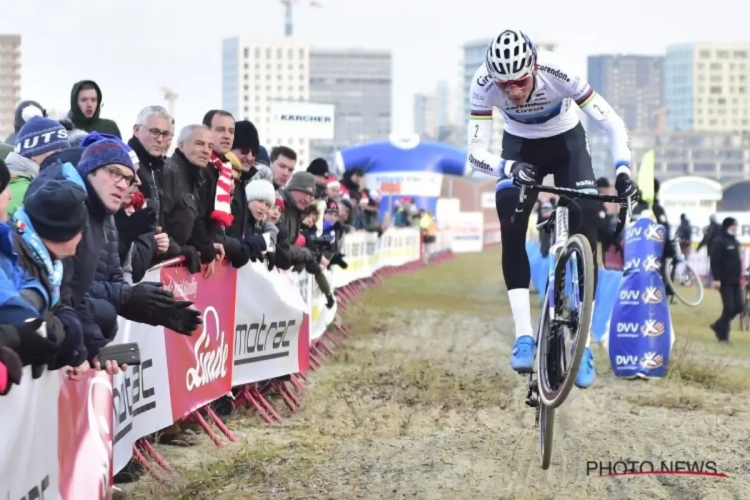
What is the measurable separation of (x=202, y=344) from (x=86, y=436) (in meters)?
3.05

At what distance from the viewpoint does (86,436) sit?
532 cm

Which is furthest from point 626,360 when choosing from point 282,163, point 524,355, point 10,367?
point 10,367

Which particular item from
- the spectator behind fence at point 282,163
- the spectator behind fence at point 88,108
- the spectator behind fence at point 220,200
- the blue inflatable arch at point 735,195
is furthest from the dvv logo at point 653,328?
the blue inflatable arch at point 735,195

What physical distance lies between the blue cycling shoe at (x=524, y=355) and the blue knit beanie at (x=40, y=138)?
288 centimetres

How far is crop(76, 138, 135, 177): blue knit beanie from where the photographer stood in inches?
225

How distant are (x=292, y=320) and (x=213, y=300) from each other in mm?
2195

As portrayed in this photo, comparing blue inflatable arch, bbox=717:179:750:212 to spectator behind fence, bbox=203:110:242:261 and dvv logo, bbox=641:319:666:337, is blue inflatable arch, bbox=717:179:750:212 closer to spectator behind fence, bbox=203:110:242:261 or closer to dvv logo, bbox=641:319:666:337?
dvv logo, bbox=641:319:666:337

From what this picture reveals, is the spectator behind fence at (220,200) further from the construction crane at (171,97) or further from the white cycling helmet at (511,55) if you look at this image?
the construction crane at (171,97)

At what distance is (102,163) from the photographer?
225 inches

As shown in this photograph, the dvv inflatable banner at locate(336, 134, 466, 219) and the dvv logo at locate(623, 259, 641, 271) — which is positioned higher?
the dvv inflatable banner at locate(336, 134, 466, 219)

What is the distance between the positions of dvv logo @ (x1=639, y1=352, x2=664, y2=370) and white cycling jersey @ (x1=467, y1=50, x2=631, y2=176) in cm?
574

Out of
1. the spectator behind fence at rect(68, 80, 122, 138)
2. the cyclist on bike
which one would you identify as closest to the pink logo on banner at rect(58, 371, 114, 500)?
the cyclist on bike

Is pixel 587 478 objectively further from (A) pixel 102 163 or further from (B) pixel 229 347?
(A) pixel 102 163

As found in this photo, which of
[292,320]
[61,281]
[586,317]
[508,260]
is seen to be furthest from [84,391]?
[292,320]
